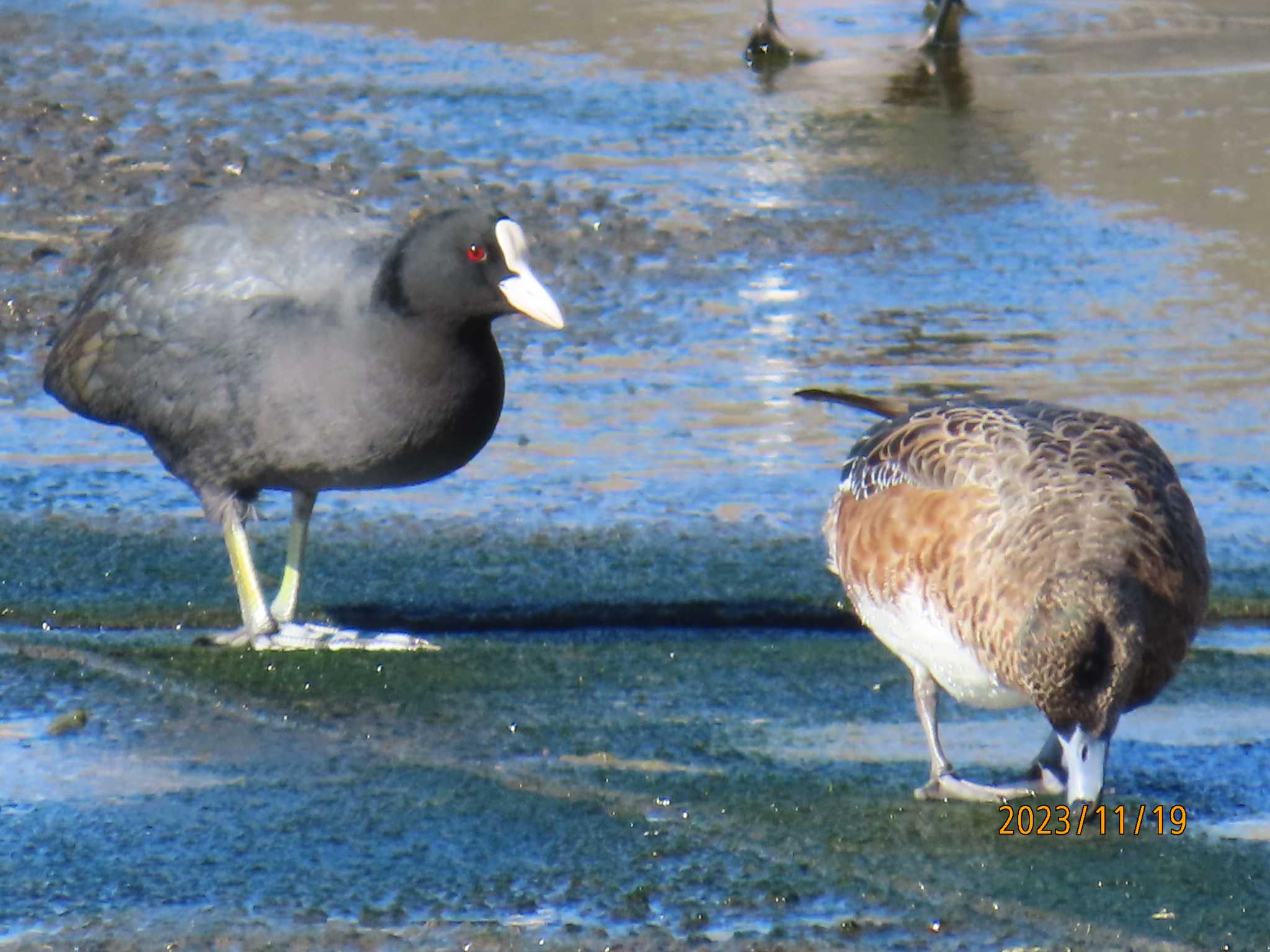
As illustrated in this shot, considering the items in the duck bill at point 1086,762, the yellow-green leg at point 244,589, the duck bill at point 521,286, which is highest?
the duck bill at point 521,286

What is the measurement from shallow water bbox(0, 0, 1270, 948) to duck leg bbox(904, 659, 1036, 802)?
7cm

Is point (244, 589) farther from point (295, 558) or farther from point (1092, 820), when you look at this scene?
point (1092, 820)

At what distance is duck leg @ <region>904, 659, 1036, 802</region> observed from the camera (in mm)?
4676

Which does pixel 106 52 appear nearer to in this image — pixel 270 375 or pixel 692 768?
pixel 270 375

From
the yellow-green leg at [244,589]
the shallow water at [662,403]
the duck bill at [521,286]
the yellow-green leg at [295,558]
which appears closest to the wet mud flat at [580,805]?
the shallow water at [662,403]

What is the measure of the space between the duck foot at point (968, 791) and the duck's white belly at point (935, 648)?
18 cm

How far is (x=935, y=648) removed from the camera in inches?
185

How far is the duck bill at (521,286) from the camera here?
5.64 meters

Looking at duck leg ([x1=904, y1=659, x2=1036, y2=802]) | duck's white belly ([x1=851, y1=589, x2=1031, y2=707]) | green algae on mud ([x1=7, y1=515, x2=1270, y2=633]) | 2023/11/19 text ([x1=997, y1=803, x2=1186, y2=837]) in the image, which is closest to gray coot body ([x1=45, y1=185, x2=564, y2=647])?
green algae on mud ([x1=7, y1=515, x2=1270, y2=633])

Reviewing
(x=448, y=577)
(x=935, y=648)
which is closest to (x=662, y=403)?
(x=448, y=577)

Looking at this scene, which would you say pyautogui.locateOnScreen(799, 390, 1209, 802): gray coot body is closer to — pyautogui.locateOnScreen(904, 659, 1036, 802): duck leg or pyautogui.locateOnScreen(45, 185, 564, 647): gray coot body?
pyautogui.locateOnScreen(904, 659, 1036, 802): duck leg

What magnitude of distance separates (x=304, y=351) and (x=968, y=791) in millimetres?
2132

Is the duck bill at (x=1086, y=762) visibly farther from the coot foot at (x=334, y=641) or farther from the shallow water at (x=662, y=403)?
the coot foot at (x=334, y=641)

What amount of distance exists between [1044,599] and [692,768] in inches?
39.0
